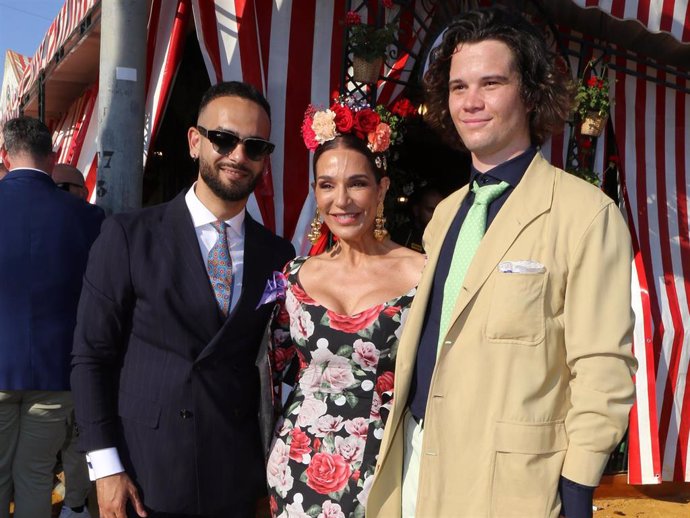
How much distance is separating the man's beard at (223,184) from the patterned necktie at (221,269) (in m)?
0.11

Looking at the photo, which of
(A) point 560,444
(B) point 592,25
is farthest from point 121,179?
(B) point 592,25

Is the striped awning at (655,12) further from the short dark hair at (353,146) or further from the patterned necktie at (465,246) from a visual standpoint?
the patterned necktie at (465,246)

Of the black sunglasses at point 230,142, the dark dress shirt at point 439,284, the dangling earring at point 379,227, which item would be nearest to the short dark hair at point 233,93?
the black sunglasses at point 230,142

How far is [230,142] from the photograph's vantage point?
2.42m

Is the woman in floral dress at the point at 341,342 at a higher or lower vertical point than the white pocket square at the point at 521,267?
lower

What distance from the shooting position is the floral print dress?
7.24ft

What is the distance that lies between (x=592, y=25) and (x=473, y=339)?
4314 millimetres

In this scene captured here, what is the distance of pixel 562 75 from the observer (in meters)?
2.02

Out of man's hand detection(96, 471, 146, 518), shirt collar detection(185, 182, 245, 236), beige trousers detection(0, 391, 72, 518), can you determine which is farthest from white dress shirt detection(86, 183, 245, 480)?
beige trousers detection(0, 391, 72, 518)

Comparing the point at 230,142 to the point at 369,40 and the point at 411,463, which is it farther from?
the point at 369,40

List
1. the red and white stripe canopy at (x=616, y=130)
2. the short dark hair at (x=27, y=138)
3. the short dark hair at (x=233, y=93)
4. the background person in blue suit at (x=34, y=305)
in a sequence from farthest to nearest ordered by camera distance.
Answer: the red and white stripe canopy at (x=616, y=130)
the short dark hair at (x=27, y=138)
the background person in blue suit at (x=34, y=305)
the short dark hair at (x=233, y=93)

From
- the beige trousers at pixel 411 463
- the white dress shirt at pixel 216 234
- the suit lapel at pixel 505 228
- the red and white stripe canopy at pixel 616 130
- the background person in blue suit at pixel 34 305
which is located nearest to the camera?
the suit lapel at pixel 505 228

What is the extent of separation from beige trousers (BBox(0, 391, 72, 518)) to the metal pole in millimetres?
1138

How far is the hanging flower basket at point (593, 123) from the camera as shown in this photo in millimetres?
4918
